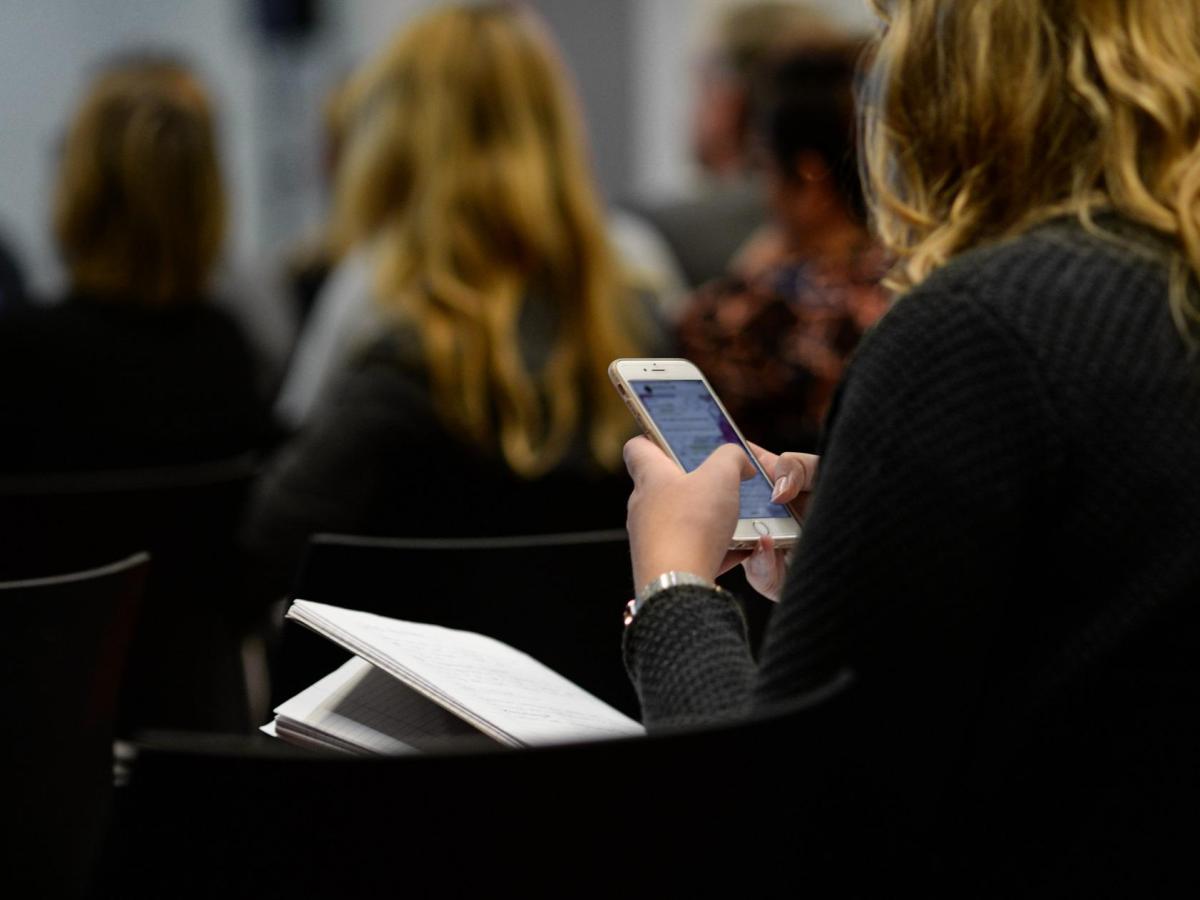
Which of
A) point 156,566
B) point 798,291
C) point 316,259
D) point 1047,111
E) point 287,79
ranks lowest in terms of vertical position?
point 287,79

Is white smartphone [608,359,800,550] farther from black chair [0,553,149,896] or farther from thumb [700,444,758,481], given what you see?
black chair [0,553,149,896]

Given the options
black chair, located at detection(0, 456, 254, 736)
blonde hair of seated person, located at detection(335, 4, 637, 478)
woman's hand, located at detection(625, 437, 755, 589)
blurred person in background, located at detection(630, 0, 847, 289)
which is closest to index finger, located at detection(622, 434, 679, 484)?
woman's hand, located at detection(625, 437, 755, 589)

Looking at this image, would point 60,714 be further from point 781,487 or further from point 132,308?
point 132,308

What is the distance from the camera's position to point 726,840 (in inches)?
35.4

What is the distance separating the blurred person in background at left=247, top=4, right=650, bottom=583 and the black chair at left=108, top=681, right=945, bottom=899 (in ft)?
4.06

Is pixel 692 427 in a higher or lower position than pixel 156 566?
higher

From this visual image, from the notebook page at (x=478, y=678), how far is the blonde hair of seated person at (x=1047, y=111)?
0.40 meters

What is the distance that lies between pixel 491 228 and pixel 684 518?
4.68ft

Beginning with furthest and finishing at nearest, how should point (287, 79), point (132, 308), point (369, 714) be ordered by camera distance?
1. point (287, 79)
2. point (132, 308)
3. point (369, 714)

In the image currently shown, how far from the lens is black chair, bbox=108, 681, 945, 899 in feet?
2.75

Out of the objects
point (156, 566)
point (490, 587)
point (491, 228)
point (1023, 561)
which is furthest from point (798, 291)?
point (1023, 561)

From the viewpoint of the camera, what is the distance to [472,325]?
2324 millimetres

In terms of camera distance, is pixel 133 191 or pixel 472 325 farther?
pixel 133 191

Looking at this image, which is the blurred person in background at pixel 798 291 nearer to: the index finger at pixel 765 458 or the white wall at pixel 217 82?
the index finger at pixel 765 458
